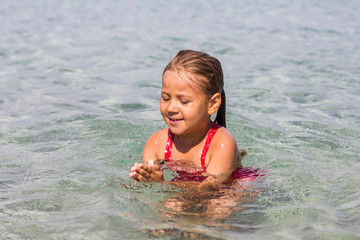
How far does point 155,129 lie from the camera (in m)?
5.41

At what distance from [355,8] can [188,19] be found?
263 inches

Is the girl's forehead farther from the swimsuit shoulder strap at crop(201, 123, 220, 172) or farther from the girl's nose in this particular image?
the swimsuit shoulder strap at crop(201, 123, 220, 172)

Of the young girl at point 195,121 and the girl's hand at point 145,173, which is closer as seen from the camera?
the girl's hand at point 145,173

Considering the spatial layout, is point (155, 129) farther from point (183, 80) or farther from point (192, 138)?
point (183, 80)

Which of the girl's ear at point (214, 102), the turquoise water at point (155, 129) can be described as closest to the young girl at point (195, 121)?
the girl's ear at point (214, 102)

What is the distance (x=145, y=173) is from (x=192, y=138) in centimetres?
73

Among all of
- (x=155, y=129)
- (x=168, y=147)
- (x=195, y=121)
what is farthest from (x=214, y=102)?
(x=155, y=129)

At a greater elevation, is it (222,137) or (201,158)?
(222,137)

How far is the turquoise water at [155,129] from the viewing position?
307cm

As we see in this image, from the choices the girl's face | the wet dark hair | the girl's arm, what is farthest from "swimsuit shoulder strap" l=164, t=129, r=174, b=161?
the wet dark hair

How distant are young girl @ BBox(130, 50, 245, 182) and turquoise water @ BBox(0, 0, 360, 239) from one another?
27 centimetres

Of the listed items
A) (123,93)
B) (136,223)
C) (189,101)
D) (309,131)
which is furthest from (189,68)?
(123,93)

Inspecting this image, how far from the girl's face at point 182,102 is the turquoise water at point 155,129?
0.51 meters

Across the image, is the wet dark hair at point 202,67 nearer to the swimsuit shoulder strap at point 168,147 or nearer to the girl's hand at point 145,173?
the swimsuit shoulder strap at point 168,147
